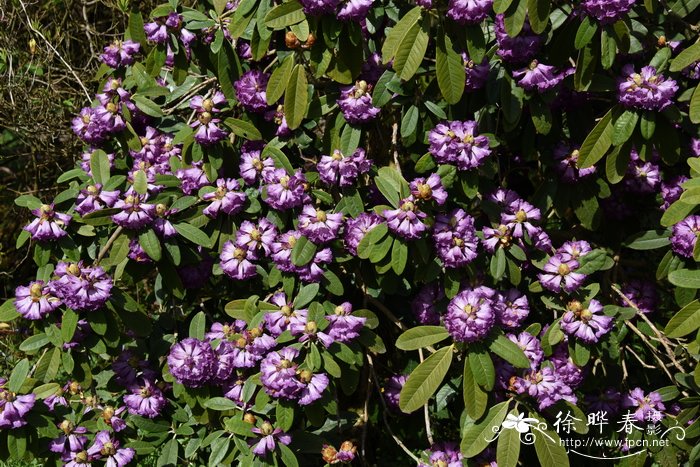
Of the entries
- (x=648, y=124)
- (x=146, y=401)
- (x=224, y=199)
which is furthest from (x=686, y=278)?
(x=146, y=401)

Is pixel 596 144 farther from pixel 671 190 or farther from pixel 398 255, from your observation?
pixel 398 255

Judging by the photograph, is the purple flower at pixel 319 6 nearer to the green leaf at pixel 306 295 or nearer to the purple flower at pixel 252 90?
the purple flower at pixel 252 90

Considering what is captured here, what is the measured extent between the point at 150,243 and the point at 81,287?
0.73ft

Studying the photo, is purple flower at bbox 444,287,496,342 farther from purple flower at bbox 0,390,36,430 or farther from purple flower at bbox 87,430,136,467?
purple flower at bbox 0,390,36,430

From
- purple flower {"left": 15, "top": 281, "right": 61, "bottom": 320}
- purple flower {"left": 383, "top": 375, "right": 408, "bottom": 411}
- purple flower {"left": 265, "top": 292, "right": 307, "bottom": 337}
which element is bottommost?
purple flower {"left": 383, "top": 375, "right": 408, "bottom": 411}

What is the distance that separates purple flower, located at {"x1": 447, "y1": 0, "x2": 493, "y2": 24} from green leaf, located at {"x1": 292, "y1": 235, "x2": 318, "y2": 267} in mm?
749

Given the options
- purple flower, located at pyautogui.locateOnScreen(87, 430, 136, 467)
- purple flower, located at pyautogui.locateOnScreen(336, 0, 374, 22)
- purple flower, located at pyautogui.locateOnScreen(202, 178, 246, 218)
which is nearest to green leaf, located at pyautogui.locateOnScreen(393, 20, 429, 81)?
purple flower, located at pyautogui.locateOnScreen(336, 0, 374, 22)

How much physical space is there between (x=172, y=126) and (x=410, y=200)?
3.28 ft

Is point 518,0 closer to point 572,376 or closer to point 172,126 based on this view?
point 572,376

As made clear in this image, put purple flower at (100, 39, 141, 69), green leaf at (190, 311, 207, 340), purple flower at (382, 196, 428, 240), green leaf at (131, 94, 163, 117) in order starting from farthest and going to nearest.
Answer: purple flower at (100, 39, 141, 69) < green leaf at (131, 94, 163, 117) < green leaf at (190, 311, 207, 340) < purple flower at (382, 196, 428, 240)

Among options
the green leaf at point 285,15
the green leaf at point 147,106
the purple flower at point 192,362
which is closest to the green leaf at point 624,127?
the green leaf at point 285,15

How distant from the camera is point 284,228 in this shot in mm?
2465

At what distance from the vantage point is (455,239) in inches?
87.1

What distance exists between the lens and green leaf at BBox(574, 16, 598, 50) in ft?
7.07
